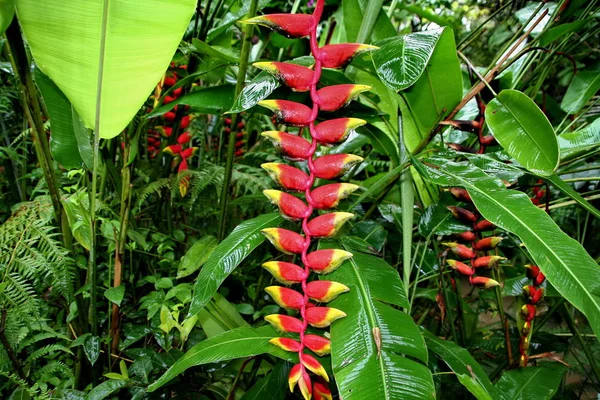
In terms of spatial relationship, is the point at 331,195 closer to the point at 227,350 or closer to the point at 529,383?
the point at 227,350

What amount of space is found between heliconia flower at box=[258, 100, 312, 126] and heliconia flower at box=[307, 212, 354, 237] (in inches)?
5.0

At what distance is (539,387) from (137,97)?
0.84 m

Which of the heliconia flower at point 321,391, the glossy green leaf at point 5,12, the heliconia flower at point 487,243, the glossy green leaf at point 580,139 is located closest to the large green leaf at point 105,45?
the glossy green leaf at point 5,12

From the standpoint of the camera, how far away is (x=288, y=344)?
0.55 m

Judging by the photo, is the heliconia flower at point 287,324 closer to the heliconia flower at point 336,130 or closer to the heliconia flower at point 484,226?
the heliconia flower at point 336,130

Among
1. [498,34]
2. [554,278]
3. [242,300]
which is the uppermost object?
[498,34]

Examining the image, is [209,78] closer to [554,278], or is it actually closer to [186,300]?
[186,300]

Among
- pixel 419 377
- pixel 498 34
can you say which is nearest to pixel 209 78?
pixel 419 377

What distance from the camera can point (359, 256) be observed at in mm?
664

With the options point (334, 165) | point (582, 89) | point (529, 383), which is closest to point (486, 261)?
point (529, 383)

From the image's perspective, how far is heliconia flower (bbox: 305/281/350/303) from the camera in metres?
0.54

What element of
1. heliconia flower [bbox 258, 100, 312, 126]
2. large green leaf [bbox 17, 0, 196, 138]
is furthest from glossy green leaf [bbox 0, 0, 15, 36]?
heliconia flower [bbox 258, 100, 312, 126]

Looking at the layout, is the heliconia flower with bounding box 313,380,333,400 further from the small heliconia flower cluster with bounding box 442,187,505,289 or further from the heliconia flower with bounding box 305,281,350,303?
the small heliconia flower cluster with bounding box 442,187,505,289

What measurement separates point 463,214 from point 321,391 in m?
0.40
